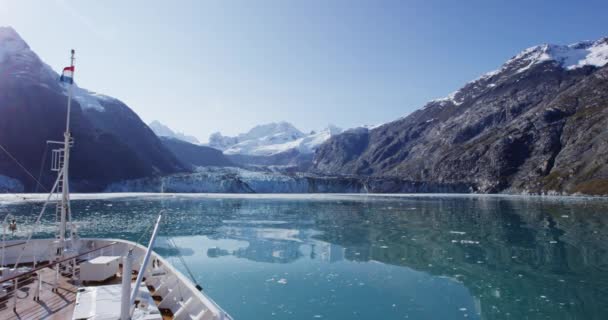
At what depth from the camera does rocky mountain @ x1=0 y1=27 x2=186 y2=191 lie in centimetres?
11794

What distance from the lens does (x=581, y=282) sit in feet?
60.0

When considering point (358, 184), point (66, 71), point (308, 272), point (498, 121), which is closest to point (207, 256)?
point (308, 272)

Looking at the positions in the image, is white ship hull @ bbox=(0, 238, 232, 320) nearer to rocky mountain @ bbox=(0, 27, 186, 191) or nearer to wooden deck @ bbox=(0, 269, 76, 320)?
wooden deck @ bbox=(0, 269, 76, 320)

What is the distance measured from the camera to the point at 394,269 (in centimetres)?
2109

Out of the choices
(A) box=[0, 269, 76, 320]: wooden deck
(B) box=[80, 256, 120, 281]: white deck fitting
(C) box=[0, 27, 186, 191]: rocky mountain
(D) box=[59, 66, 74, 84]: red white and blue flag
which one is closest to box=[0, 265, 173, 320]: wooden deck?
(A) box=[0, 269, 76, 320]: wooden deck

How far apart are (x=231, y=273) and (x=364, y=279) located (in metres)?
6.66

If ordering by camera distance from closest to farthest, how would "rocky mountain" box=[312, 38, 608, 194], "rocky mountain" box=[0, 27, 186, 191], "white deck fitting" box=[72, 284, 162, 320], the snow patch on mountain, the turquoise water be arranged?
"white deck fitting" box=[72, 284, 162, 320] < the turquoise water < "rocky mountain" box=[0, 27, 186, 191] < "rocky mountain" box=[312, 38, 608, 194] < the snow patch on mountain

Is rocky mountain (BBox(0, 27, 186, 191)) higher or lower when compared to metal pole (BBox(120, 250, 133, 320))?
higher

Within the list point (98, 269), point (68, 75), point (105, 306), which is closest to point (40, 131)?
point (68, 75)

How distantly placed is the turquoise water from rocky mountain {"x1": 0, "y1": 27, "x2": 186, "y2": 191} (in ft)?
315

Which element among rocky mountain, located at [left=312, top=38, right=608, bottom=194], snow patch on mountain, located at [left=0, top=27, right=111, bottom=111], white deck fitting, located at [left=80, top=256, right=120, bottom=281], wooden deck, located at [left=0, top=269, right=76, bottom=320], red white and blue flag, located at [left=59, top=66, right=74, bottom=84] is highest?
snow patch on mountain, located at [left=0, top=27, right=111, bottom=111]

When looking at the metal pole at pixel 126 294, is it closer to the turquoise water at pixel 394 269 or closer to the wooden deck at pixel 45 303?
Answer: the wooden deck at pixel 45 303

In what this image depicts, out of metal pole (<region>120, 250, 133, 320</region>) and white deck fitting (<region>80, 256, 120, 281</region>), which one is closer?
metal pole (<region>120, 250, 133, 320</region>)

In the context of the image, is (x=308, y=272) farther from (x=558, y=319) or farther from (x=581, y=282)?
(x=581, y=282)
